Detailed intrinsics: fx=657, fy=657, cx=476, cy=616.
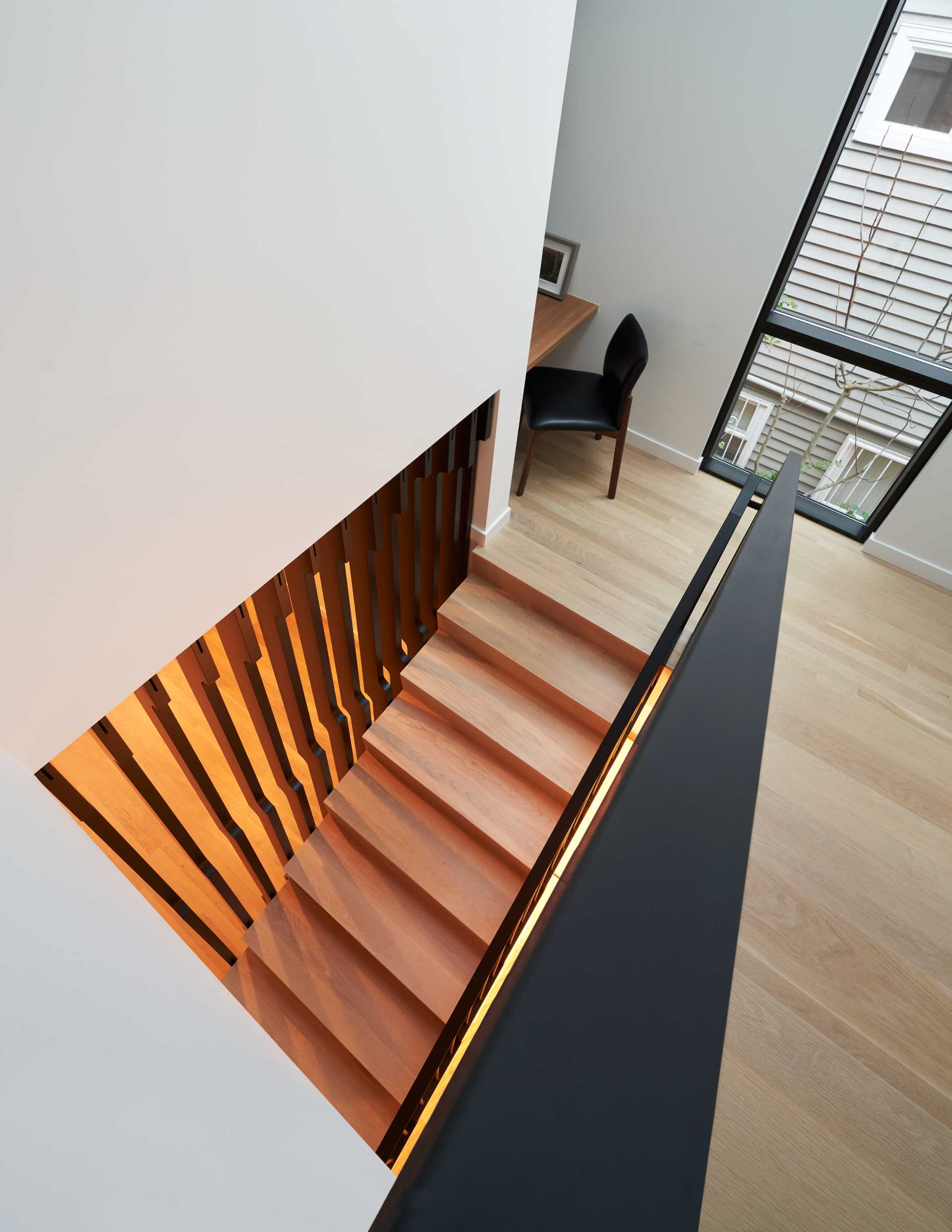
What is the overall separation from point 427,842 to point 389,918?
39 centimetres

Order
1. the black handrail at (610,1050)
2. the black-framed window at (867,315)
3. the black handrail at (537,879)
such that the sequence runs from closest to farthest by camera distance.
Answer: the black handrail at (610,1050)
the black handrail at (537,879)
the black-framed window at (867,315)

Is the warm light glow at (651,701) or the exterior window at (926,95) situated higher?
the exterior window at (926,95)

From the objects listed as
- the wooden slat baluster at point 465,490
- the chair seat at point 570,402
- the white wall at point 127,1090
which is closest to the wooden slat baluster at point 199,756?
the white wall at point 127,1090

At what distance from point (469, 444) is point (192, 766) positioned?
1758 mm

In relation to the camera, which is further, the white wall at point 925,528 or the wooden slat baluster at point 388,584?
the white wall at point 925,528

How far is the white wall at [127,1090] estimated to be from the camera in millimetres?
632

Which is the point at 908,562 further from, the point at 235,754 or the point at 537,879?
the point at 235,754

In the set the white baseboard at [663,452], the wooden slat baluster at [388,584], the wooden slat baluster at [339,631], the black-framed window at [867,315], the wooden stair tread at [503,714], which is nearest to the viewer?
the wooden slat baluster at [339,631]

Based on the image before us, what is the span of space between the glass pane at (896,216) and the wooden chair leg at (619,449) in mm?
982

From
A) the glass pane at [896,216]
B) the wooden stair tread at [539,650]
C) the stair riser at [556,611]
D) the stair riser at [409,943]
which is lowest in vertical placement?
the stair riser at [409,943]

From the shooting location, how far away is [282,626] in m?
2.40

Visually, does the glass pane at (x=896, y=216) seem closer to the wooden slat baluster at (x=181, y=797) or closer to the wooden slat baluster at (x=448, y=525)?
the wooden slat baluster at (x=448, y=525)

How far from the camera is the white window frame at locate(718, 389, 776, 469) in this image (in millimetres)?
3848

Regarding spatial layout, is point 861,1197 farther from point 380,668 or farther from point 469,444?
point 469,444
